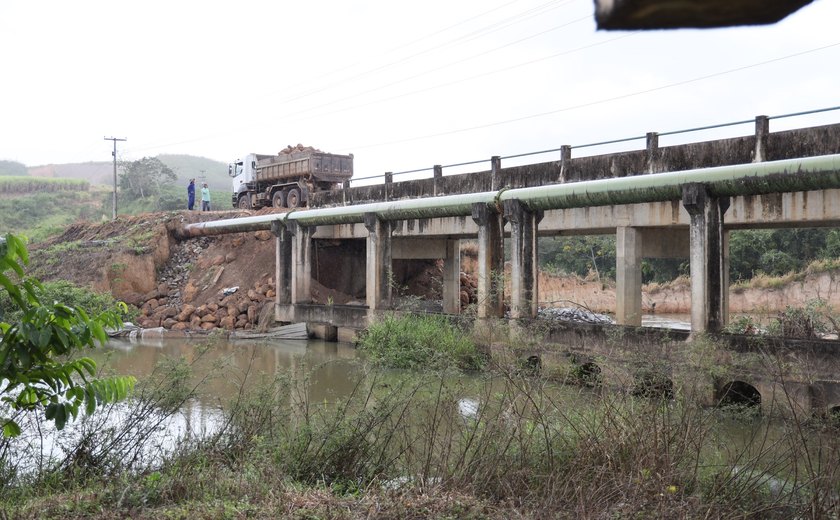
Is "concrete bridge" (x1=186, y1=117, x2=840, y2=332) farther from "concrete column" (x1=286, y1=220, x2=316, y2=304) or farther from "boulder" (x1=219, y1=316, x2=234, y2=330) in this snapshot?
"boulder" (x1=219, y1=316, x2=234, y2=330)

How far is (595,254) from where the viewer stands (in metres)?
38.3

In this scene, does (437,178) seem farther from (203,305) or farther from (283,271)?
(203,305)

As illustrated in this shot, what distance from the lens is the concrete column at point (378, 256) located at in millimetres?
20859

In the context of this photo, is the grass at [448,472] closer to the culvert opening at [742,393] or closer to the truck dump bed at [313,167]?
the culvert opening at [742,393]

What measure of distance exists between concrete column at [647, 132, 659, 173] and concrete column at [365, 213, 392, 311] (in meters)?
7.87

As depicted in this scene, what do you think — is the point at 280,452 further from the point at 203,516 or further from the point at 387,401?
the point at 203,516

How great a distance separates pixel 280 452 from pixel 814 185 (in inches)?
→ 383

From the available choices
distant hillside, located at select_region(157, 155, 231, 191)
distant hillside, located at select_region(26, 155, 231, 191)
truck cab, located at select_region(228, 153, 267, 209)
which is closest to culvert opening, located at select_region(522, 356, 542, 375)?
truck cab, located at select_region(228, 153, 267, 209)

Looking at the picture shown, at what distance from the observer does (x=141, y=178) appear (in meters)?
60.7

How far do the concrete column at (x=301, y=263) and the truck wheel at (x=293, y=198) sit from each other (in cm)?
640

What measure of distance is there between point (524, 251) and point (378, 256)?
5501 millimetres

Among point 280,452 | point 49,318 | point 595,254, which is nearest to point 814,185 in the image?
point 280,452

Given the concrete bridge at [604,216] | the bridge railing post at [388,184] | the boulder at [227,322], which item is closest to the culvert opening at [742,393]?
the concrete bridge at [604,216]

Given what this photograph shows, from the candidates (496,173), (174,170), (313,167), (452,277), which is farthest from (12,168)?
(496,173)
